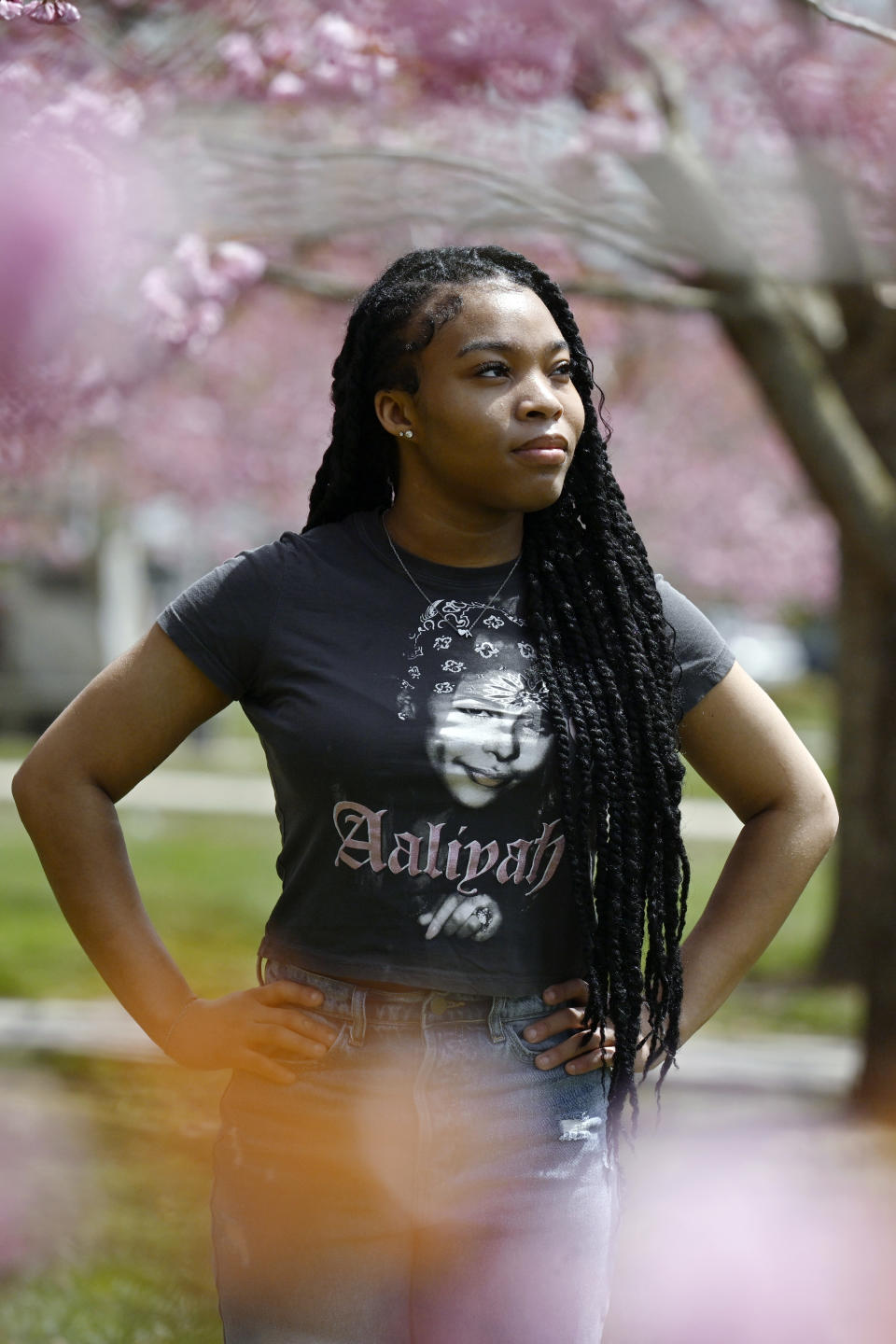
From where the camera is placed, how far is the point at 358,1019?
1605 mm

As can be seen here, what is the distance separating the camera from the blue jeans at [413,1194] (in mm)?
1571

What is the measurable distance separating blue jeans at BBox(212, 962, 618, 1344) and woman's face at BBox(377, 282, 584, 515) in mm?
532

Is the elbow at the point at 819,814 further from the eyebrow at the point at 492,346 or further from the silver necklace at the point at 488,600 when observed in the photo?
the eyebrow at the point at 492,346

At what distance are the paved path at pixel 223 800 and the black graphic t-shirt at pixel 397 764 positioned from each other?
827 centimetres

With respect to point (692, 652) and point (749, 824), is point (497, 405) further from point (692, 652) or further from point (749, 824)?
point (749, 824)

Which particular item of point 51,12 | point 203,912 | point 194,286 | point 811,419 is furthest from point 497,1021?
point 203,912

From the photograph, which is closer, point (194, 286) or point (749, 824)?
point (749, 824)

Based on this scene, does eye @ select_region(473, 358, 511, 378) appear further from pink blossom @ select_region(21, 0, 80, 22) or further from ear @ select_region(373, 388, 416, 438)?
pink blossom @ select_region(21, 0, 80, 22)

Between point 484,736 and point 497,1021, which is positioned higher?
point 484,736

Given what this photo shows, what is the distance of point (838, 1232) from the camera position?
379 centimetres

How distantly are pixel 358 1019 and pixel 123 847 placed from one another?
0.34 meters

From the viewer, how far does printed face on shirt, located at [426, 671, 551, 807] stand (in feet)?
5.22

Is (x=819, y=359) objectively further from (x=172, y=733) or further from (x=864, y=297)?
(x=172, y=733)

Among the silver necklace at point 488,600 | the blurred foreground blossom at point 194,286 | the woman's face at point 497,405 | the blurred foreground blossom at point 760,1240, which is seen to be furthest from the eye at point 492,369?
the blurred foreground blossom at point 760,1240
